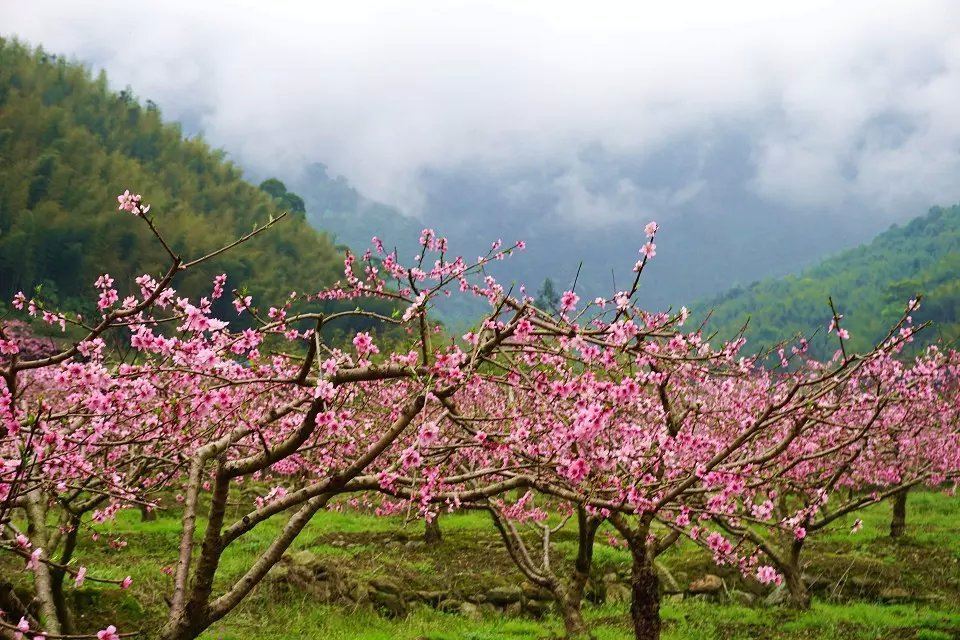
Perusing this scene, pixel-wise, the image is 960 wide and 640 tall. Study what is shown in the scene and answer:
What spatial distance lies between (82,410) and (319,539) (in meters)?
12.3

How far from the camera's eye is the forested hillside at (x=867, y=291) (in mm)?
89875

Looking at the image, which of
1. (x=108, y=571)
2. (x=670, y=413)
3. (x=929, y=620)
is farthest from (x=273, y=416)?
(x=929, y=620)

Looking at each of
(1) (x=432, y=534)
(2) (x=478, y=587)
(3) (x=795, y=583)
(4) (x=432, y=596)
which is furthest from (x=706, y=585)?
(1) (x=432, y=534)

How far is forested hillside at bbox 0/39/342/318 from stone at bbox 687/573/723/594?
27.9 m

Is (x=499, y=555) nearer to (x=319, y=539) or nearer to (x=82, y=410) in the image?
(x=319, y=539)

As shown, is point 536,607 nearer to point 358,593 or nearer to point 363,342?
point 358,593

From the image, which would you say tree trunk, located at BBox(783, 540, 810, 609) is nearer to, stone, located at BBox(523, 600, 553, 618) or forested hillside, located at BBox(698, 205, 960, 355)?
stone, located at BBox(523, 600, 553, 618)

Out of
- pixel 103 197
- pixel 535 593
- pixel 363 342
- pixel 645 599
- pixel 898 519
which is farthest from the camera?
pixel 103 197

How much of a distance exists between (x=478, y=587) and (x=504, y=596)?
56cm

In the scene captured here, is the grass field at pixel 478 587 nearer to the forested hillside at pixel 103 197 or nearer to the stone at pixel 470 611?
the stone at pixel 470 611

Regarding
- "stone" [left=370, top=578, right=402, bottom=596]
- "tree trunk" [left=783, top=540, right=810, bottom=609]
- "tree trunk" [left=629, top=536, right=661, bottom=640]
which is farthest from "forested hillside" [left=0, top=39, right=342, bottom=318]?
"tree trunk" [left=629, top=536, right=661, bottom=640]

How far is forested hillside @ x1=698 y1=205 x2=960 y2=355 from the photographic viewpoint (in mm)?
89875

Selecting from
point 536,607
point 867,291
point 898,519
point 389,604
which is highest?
point 867,291

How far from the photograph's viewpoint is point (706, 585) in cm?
1380
